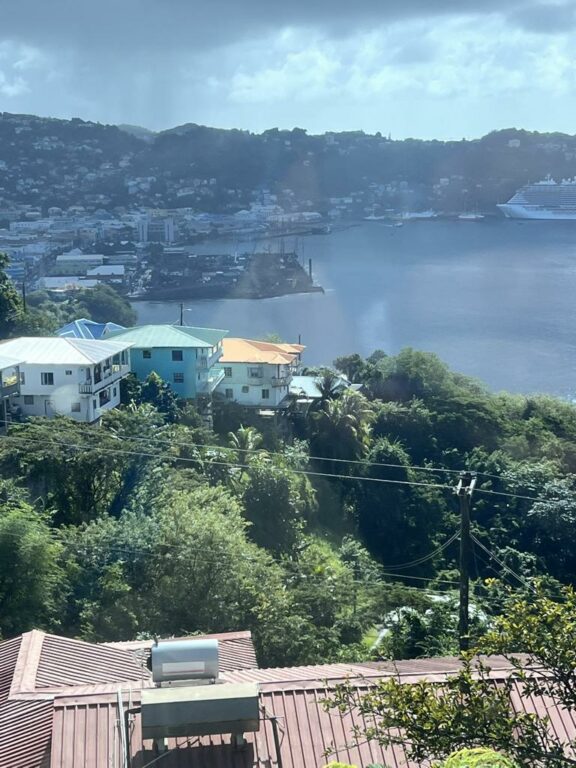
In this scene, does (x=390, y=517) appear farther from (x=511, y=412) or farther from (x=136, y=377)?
(x=511, y=412)

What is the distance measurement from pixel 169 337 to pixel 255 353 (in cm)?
141

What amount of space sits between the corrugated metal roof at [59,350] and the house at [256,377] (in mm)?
2110

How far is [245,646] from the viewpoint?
452cm

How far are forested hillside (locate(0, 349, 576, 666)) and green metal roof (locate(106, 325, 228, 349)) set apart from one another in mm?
981

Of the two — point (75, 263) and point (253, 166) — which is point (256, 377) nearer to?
point (75, 263)

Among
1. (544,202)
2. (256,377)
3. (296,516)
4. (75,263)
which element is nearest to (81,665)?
(296,516)

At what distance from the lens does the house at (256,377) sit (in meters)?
14.1

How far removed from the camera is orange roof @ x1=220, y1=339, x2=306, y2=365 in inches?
560

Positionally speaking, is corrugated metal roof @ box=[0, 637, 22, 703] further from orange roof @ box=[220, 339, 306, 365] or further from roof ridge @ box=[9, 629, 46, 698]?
orange roof @ box=[220, 339, 306, 365]

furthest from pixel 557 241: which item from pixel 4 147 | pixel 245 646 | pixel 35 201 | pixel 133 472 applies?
pixel 245 646

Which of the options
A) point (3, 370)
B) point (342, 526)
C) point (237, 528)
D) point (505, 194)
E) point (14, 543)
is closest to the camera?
point (14, 543)

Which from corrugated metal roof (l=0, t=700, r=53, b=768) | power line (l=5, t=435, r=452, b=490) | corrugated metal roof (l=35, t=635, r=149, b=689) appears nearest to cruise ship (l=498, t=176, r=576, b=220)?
power line (l=5, t=435, r=452, b=490)

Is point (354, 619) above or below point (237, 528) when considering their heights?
below

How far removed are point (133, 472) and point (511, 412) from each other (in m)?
8.85
